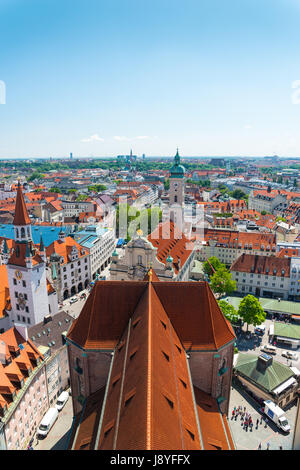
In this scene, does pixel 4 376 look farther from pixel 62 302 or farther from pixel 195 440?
pixel 62 302

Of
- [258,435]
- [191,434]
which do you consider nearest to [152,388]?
[191,434]

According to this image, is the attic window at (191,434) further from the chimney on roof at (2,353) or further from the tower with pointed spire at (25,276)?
the tower with pointed spire at (25,276)

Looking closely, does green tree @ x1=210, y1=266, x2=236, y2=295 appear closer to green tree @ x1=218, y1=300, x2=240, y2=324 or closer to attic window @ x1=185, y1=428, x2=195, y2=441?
green tree @ x1=218, y1=300, x2=240, y2=324

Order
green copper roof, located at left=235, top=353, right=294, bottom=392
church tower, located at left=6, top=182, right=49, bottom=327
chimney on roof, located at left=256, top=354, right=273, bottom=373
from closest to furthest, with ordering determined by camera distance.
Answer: green copper roof, located at left=235, top=353, right=294, bottom=392, chimney on roof, located at left=256, top=354, right=273, bottom=373, church tower, located at left=6, top=182, right=49, bottom=327

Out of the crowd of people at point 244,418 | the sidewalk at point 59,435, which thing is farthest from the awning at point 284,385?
the sidewalk at point 59,435

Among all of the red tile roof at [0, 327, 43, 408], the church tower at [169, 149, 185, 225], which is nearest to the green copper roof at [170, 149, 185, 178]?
the church tower at [169, 149, 185, 225]

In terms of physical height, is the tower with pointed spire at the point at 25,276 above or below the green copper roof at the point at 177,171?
below

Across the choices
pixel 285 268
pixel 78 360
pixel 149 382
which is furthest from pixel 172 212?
pixel 149 382
